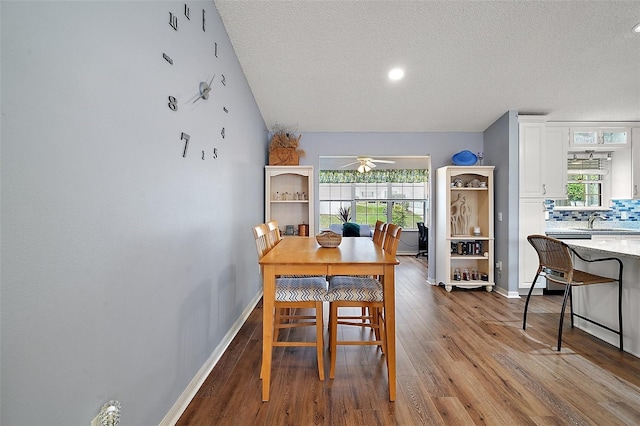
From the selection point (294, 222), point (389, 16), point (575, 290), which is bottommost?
Result: point (575, 290)

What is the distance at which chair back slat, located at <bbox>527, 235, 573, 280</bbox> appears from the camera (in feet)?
8.30

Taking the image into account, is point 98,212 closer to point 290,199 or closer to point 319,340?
point 319,340

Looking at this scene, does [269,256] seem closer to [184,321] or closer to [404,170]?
[184,321]

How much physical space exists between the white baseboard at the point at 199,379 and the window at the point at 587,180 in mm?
5045

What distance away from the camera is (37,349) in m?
0.86

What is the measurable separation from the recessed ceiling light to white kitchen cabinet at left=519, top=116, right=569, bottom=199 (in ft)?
6.12

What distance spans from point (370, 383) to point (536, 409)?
961 mm

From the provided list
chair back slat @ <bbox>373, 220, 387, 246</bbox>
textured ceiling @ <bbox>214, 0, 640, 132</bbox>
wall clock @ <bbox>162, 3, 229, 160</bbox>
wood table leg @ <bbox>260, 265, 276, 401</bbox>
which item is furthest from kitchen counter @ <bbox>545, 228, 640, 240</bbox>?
wall clock @ <bbox>162, 3, 229, 160</bbox>

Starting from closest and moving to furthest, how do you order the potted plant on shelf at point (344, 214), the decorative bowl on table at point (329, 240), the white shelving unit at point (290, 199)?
the decorative bowl on table at point (329, 240) → the white shelving unit at point (290, 199) → the potted plant on shelf at point (344, 214)

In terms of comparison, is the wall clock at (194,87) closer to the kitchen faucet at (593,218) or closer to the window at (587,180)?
the window at (587,180)

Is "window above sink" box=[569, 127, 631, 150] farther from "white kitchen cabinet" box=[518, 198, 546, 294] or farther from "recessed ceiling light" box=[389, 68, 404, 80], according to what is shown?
"recessed ceiling light" box=[389, 68, 404, 80]

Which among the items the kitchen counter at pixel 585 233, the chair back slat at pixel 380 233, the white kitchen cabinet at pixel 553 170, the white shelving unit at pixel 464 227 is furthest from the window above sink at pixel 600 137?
the chair back slat at pixel 380 233

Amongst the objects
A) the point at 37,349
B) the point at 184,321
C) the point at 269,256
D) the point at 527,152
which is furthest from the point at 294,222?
the point at 37,349

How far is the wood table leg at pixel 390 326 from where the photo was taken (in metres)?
1.85
